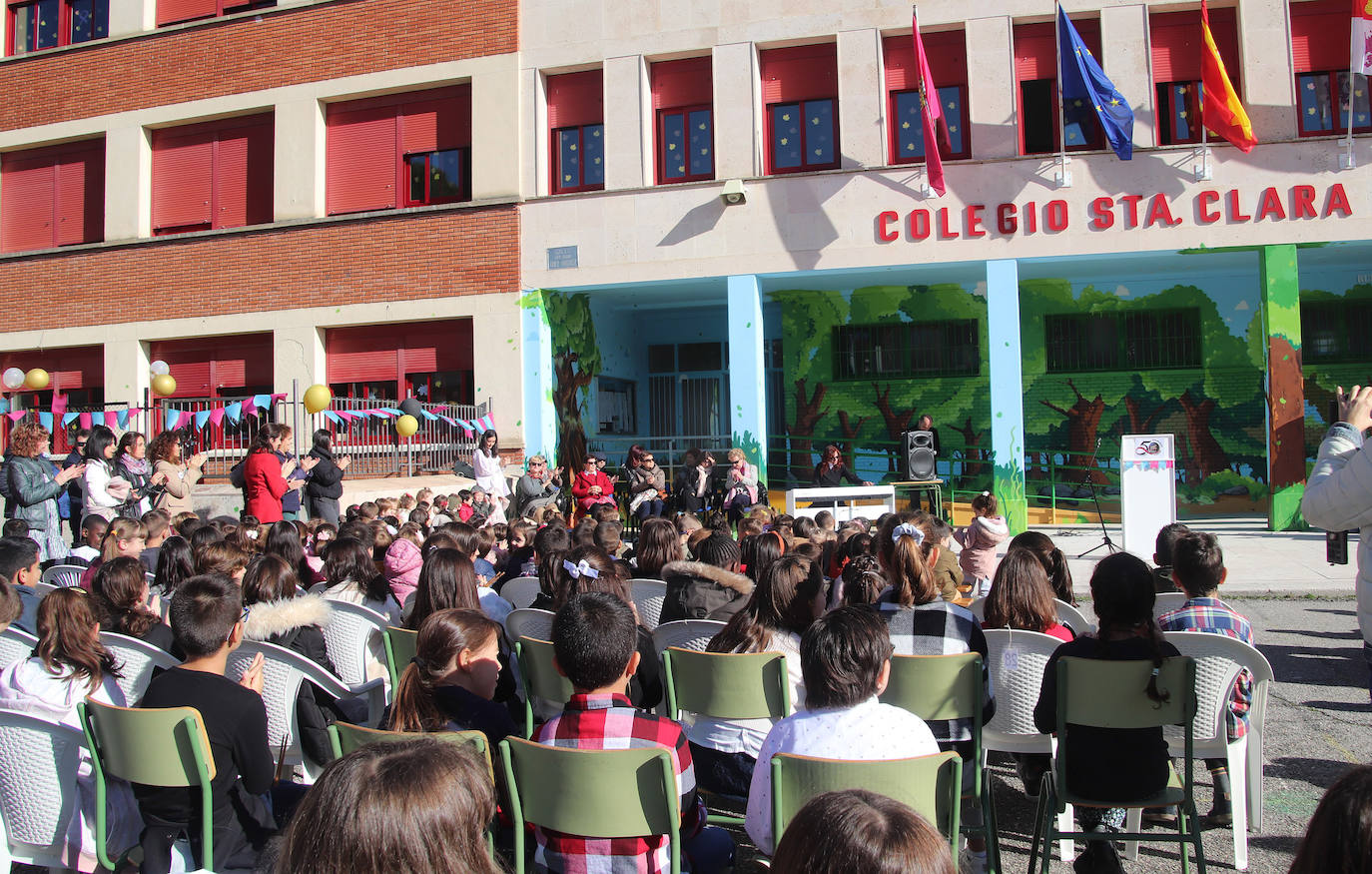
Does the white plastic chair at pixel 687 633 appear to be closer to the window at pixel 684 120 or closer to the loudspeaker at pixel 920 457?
the loudspeaker at pixel 920 457

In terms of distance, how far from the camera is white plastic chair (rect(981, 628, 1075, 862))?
4008 mm

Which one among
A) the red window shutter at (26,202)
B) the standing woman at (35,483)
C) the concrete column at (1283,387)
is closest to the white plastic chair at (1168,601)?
the standing woman at (35,483)

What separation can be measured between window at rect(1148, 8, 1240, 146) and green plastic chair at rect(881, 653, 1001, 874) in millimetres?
12777

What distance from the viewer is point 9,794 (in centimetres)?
329

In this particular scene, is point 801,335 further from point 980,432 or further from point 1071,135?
point 1071,135

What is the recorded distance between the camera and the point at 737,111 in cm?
1459

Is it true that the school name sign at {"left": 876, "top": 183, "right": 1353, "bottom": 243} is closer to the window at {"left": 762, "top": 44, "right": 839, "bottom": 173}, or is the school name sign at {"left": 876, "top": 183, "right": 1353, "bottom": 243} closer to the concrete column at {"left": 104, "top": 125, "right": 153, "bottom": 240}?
the window at {"left": 762, "top": 44, "right": 839, "bottom": 173}

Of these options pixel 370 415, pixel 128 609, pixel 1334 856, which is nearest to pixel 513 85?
pixel 370 415

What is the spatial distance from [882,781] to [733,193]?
41.2 ft

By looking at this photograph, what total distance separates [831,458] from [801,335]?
4029mm

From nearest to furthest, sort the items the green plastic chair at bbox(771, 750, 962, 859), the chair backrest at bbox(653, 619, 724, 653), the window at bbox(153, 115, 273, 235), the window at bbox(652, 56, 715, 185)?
the green plastic chair at bbox(771, 750, 962, 859) < the chair backrest at bbox(653, 619, 724, 653) < the window at bbox(652, 56, 715, 185) < the window at bbox(153, 115, 273, 235)

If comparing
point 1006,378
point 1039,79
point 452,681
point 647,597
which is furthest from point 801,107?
point 452,681

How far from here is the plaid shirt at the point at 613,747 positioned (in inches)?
108

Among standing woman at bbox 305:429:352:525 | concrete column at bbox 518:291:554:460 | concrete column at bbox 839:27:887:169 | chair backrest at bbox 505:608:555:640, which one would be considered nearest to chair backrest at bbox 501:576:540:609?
chair backrest at bbox 505:608:555:640
